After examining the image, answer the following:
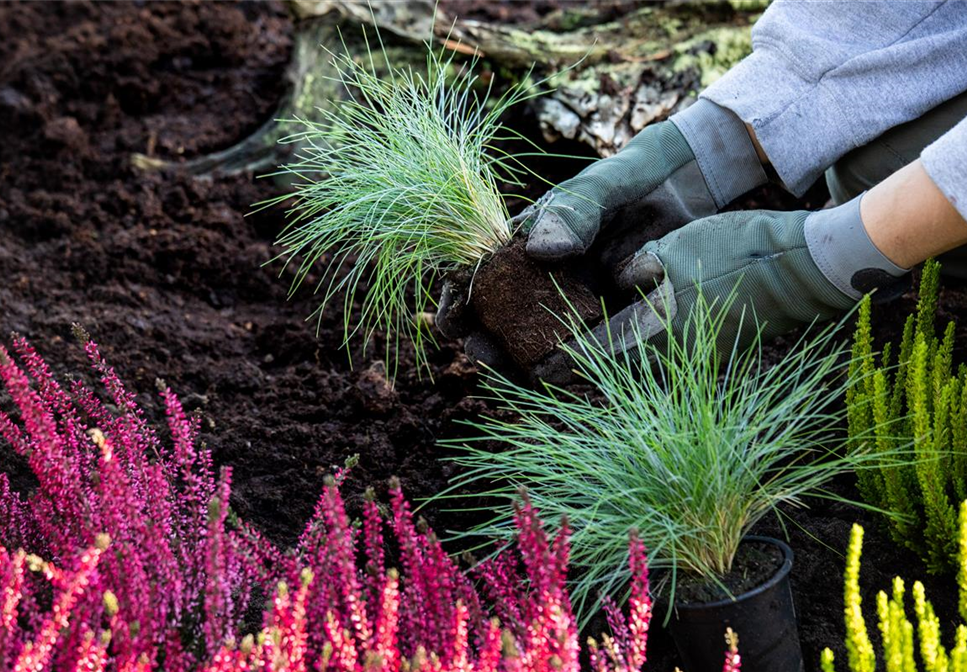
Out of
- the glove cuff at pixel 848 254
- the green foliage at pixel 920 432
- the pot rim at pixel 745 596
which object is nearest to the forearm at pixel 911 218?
the glove cuff at pixel 848 254

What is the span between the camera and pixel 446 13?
4.26 meters

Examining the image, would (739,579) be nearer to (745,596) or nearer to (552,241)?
(745,596)

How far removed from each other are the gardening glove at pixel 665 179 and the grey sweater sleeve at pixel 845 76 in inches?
3.1

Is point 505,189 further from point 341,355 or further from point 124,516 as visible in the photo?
point 124,516

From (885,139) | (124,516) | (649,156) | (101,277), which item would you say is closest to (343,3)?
(101,277)

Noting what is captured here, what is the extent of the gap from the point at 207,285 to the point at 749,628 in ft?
6.95

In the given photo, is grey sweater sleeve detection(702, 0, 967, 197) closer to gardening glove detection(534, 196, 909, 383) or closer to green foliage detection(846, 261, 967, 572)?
gardening glove detection(534, 196, 909, 383)

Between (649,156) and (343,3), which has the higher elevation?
(343,3)

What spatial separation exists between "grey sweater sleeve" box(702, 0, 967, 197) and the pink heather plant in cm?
112

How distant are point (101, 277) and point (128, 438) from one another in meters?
1.56

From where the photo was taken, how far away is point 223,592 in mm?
1399

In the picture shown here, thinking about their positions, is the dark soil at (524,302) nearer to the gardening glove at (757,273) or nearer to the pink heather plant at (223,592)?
the gardening glove at (757,273)

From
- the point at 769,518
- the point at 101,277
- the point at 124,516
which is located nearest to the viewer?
the point at 124,516

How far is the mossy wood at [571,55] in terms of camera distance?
3.22m
